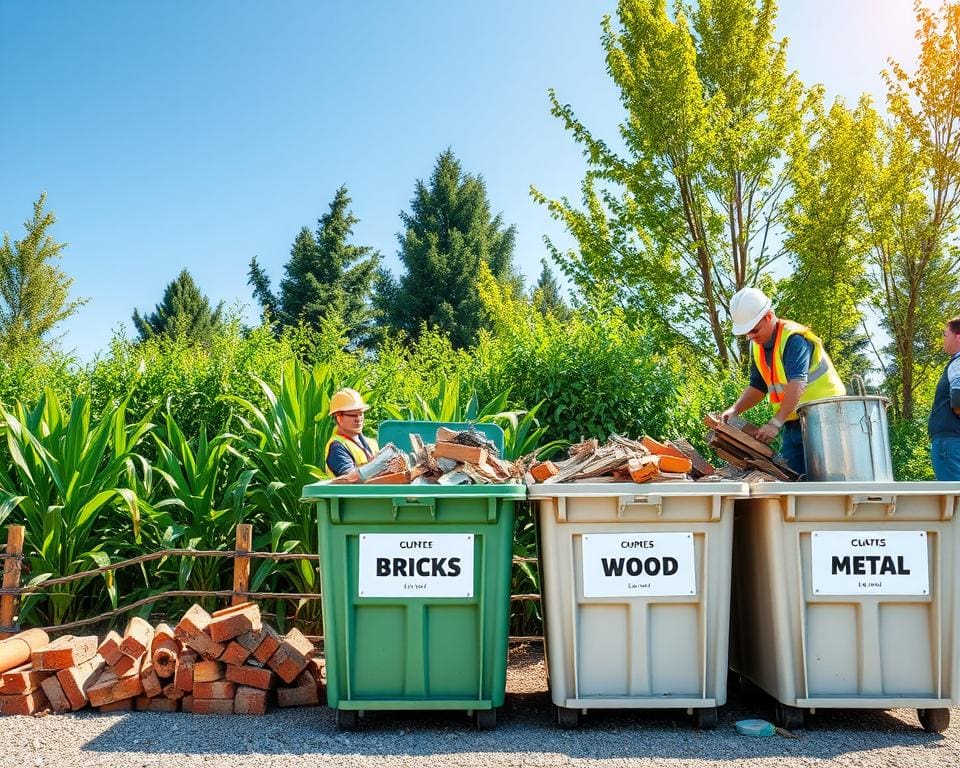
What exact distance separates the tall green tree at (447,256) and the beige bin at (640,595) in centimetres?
2554

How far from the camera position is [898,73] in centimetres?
1491

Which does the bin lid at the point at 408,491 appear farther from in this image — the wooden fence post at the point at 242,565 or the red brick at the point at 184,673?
the wooden fence post at the point at 242,565

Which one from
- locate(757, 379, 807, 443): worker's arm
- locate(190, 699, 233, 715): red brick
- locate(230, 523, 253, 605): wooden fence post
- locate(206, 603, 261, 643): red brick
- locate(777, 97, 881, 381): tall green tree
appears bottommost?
locate(190, 699, 233, 715): red brick

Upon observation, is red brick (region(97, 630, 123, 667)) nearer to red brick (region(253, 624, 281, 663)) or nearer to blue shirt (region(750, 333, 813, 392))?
red brick (region(253, 624, 281, 663))

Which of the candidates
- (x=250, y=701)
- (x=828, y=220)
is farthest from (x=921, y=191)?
(x=250, y=701)

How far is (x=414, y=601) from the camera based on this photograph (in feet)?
11.3

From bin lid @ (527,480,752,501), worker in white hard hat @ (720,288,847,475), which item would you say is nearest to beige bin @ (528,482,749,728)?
bin lid @ (527,480,752,501)

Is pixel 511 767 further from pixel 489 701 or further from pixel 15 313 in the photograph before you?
pixel 15 313

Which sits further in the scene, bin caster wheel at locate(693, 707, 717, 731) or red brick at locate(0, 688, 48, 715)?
red brick at locate(0, 688, 48, 715)

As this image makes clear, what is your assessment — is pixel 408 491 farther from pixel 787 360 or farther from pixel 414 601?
pixel 787 360

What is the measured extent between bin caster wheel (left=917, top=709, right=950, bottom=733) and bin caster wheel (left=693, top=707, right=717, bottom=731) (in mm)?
914

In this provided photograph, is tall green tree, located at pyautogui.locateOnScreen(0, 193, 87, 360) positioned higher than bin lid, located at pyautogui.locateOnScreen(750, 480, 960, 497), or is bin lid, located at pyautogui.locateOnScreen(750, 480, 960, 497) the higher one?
tall green tree, located at pyautogui.locateOnScreen(0, 193, 87, 360)

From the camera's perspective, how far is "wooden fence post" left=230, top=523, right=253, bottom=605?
4609 millimetres

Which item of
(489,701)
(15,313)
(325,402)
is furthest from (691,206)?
(15,313)
